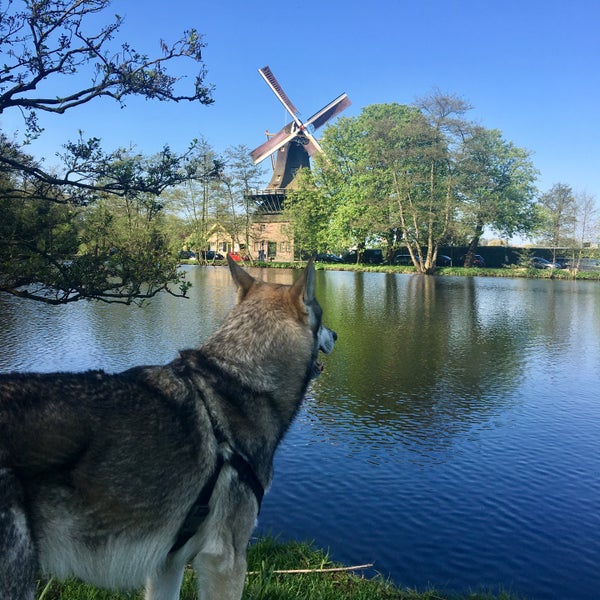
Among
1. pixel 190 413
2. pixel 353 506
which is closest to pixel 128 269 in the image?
pixel 353 506

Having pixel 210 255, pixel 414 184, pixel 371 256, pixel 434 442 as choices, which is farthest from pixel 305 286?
pixel 210 255

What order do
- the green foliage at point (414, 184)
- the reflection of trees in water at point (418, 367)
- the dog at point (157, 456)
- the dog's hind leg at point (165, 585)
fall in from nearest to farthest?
the dog at point (157, 456)
the dog's hind leg at point (165, 585)
the reflection of trees in water at point (418, 367)
the green foliage at point (414, 184)

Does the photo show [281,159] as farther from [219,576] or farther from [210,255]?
[219,576]

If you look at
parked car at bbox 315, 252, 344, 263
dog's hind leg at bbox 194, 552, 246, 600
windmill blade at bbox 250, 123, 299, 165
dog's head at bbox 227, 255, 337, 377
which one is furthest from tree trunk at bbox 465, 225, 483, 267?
dog's hind leg at bbox 194, 552, 246, 600

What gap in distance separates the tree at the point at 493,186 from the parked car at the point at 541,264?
184 inches

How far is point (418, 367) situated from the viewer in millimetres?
19703

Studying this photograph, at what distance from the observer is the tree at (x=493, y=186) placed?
63.2m

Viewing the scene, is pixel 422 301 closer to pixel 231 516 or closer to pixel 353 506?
pixel 353 506

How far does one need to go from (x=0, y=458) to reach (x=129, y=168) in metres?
7.10

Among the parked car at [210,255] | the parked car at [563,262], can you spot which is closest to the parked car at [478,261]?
the parked car at [563,262]

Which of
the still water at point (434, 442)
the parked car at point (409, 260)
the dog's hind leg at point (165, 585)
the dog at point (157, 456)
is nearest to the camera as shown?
the dog at point (157, 456)

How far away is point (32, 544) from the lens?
254cm

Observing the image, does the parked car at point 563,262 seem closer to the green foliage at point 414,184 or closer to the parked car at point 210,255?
the green foliage at point 414,184

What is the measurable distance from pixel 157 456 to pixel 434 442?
1087 centimetres
